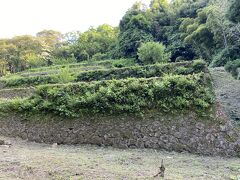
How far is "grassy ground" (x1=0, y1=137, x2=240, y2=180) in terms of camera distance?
6.55 metres

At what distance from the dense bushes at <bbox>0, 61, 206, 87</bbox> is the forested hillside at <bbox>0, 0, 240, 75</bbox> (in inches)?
121

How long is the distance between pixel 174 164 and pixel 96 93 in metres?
4.46

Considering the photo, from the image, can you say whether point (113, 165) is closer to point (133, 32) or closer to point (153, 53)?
point (153, 53)

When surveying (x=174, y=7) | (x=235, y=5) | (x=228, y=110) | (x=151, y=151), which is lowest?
(x=151, y=151)

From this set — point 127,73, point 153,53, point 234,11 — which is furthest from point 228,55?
point 234,11

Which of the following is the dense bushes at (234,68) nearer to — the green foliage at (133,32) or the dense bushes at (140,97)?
the dense bushes at (140,97)

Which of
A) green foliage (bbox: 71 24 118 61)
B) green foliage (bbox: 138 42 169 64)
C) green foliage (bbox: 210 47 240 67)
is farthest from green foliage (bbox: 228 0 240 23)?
green foliage (bbox: 71 24 118 61)

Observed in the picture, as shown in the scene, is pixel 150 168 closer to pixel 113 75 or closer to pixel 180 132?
pixel 180 132

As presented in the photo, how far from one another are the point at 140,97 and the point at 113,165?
159 inches

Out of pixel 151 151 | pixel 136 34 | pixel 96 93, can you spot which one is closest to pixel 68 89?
pixel 96 93

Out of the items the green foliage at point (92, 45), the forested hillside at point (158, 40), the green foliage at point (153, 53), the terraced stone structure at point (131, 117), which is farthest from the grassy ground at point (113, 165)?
the green foliage at point (92, 45)

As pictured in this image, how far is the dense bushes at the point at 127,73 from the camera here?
1842 centimetres

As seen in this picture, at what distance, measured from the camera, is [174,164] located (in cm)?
810

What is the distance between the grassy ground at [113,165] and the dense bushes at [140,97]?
1778 millimetres
